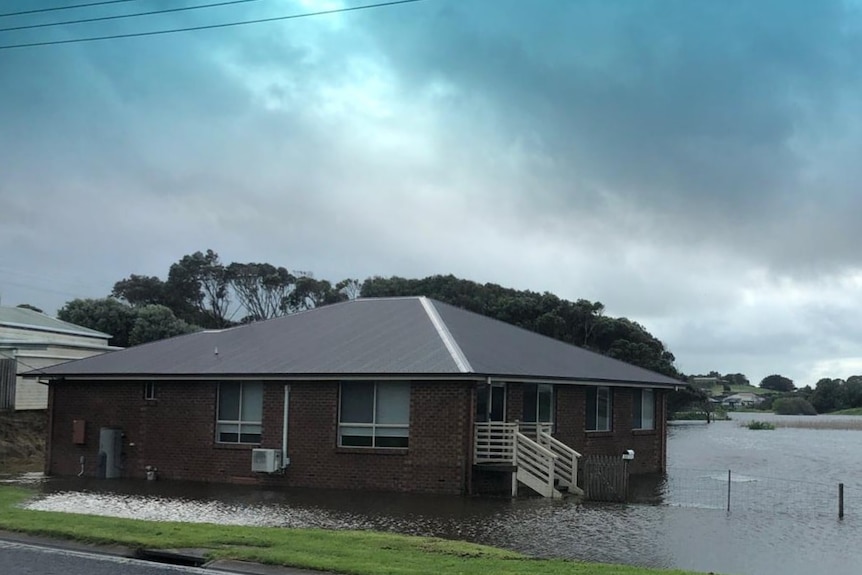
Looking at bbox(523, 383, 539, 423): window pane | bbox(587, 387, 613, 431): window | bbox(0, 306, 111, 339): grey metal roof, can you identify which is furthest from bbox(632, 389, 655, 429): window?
bbox(0, 306, 111, 339): grey metal roof

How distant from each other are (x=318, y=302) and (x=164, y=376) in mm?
63672

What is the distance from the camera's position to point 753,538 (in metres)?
14.5

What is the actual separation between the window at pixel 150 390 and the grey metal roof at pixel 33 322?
23.5m

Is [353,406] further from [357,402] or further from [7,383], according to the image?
[7,383]

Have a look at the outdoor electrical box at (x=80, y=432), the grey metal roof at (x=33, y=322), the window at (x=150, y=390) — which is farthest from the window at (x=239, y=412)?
the grey metal roof at (x=33, y=322)

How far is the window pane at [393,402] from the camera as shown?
21.2 meters

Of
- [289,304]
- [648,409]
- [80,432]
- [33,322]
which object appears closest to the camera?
[80,432]

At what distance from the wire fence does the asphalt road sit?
39.1ft

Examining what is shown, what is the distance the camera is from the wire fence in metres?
18.5

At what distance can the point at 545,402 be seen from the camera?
23.9 metres

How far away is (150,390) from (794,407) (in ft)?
410

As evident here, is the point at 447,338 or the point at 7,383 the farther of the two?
the point at 7,383

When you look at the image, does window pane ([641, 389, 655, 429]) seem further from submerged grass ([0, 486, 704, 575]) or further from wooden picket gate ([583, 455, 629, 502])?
submerged grass ([0, 486, 704, 575])

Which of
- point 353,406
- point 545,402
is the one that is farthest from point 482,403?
point 353,406
